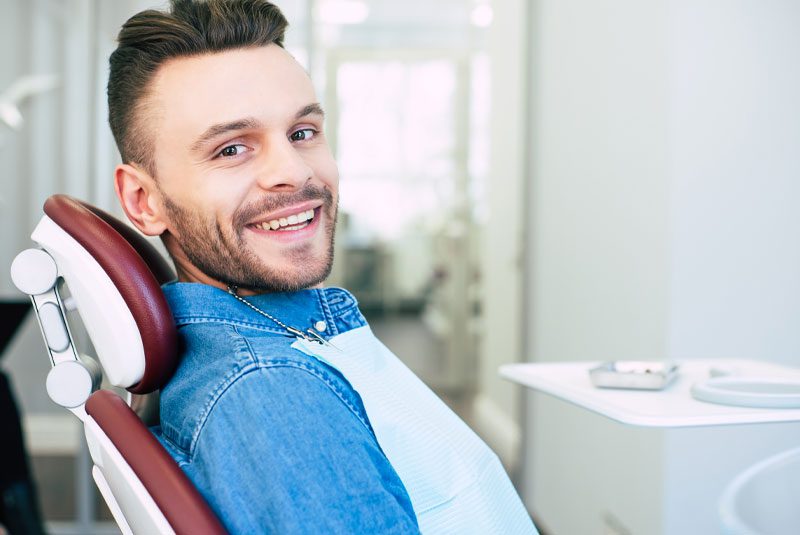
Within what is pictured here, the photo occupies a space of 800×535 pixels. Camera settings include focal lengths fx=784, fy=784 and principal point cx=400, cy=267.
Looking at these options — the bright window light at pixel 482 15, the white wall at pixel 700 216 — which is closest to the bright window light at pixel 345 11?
the bright window light at pixel 482 15

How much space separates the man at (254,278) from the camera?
740 mm

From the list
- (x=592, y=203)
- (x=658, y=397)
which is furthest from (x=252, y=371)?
(x=592, y=203)

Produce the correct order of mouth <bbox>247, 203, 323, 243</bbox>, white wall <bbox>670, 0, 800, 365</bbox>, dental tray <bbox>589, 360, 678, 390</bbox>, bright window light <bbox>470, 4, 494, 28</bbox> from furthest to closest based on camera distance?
1. bright window light <bbox>470, 4, 494, 28</bbox>
2. white wall <bbox>670, 0, 800, 365</bbox>
3. dental tray <bbox>589, 360, 678, 390</bbox>
4. mouth <bbox>247, 203, 323, 243</bbox>

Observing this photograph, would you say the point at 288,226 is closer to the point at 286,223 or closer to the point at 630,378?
the point at 286,223

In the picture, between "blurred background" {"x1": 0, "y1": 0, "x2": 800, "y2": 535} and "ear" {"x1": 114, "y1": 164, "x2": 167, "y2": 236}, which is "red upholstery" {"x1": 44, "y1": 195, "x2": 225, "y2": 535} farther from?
"blurred background" {"x1": 0, "y1": 0, "x2": 800, "y2": 535}

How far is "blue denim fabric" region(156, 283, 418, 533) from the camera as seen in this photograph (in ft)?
2.26

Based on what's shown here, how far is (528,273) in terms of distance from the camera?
3193mm

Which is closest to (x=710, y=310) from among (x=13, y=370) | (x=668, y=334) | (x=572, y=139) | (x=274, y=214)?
(x=668, y=334)

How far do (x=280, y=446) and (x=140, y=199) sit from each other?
0.45 meters

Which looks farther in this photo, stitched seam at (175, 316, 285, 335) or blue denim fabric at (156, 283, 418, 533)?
stitched seam at (175, 316, 285, 335)

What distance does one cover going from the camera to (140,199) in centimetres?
100

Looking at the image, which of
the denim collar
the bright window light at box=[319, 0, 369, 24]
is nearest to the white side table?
the denim collar

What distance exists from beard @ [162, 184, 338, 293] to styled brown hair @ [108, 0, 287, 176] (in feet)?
0.29

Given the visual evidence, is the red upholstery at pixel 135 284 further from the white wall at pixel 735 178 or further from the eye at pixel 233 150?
the white wall at pixel 735 178
